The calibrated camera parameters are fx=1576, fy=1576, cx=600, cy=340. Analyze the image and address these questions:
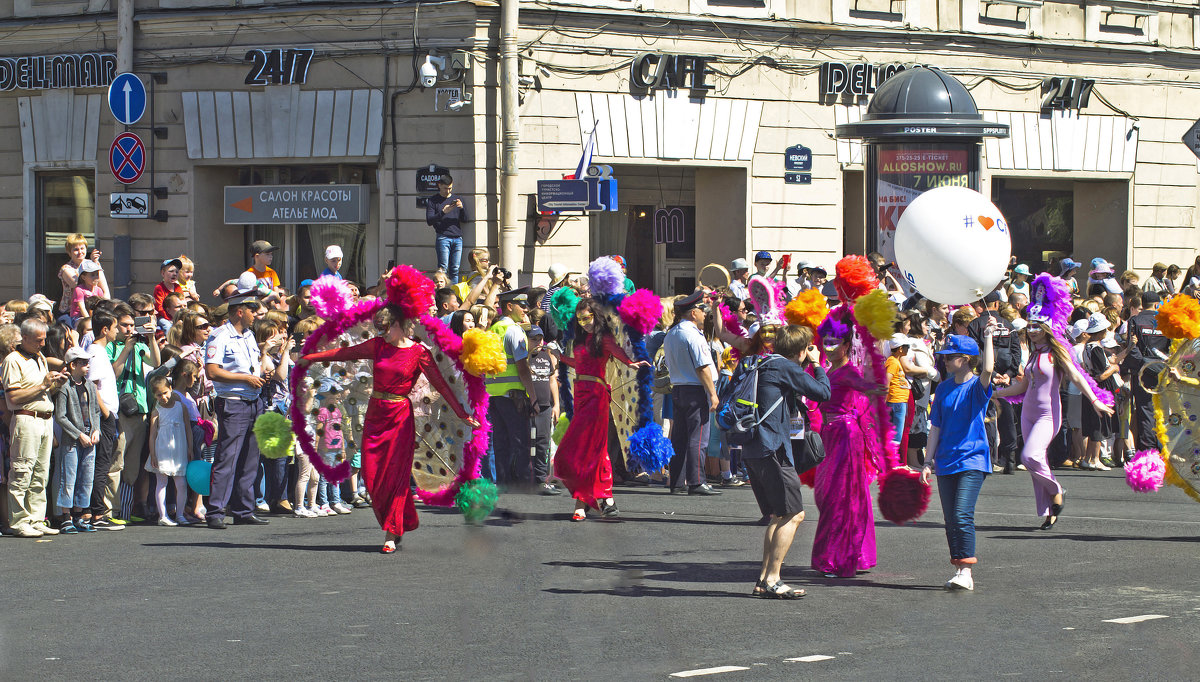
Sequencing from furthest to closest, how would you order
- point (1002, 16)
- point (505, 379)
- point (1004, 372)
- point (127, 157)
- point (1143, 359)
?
point (1002, 16) → point (127, 157) → point (1143, 359) → point (1004, 372) → point (505, 379)

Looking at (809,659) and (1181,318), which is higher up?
(1181,318)

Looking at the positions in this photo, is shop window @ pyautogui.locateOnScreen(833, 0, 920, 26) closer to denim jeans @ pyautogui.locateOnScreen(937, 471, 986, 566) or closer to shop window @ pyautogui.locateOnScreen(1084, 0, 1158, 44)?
shop window @ pyautogui.locateOnScreen(1084, 0, 1158, 44)

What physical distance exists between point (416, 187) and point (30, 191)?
5.90 meters

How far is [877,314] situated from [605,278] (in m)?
3.01

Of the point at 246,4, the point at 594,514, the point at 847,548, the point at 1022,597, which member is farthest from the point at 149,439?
the point at 246,4

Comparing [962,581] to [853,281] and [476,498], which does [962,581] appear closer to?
[853,281]

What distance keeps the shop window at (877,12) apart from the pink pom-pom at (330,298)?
1273cm

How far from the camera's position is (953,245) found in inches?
382

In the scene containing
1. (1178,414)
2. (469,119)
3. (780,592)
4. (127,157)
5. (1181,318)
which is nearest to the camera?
(780,592)

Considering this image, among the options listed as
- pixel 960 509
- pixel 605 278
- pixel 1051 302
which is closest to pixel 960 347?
pixel 960 509

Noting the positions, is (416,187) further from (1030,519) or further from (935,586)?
(935,586)

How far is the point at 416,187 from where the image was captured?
66.3 ft

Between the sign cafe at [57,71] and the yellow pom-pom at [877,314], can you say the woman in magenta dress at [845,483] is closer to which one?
the yellow pom-pom at [877,314]

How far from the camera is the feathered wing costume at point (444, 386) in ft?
35.5
